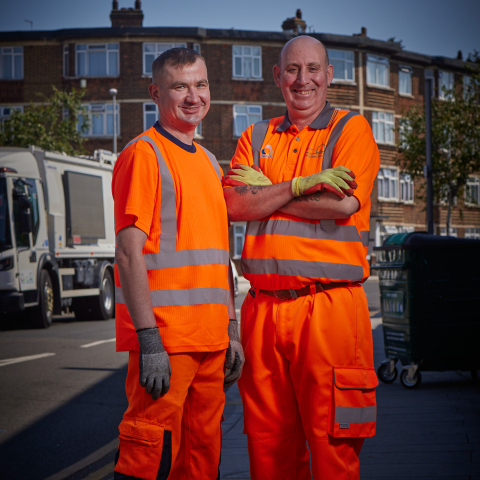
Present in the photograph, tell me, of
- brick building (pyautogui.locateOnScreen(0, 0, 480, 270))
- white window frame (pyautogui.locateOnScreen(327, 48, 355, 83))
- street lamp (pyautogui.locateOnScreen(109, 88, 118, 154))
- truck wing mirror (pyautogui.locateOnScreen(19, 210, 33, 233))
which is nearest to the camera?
truck wing mirror (pyautogui.locateOnScreen(19, 210, 33, 233))

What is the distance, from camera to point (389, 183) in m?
41.1

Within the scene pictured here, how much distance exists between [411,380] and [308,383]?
13.9 feet

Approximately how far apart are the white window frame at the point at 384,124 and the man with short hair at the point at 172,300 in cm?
3725

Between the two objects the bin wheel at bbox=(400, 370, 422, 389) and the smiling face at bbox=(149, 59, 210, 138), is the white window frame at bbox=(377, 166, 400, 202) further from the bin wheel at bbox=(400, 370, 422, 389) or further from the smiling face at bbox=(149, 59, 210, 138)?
the smiling face at bbox=(149, 59, 210, 138)

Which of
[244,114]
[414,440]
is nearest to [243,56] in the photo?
[244,114]

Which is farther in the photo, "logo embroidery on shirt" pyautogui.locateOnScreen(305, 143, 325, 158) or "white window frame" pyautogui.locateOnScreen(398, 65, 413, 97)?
"white window frame" pyautogui.locateOnScreen(398, 65, 413, 97)

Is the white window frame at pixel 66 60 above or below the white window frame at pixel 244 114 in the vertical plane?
above

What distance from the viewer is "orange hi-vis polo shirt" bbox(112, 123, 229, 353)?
2918 millimetres

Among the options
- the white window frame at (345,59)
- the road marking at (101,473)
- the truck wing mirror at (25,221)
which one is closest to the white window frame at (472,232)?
the white window frame at (345,59)

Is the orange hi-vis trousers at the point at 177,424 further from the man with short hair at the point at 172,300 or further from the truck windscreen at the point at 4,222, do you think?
the truck windscreen at the point at 4,222

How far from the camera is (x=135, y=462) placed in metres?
2.79

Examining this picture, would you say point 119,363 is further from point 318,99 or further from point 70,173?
point 70,173

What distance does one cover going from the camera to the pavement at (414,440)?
4.33 m

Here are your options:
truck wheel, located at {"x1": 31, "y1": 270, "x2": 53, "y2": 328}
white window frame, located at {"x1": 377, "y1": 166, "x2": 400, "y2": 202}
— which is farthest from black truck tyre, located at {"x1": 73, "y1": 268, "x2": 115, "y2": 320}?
white window frame, located at {"x1": 377, "y1": 166, "x2": 400, "y2": 202}
